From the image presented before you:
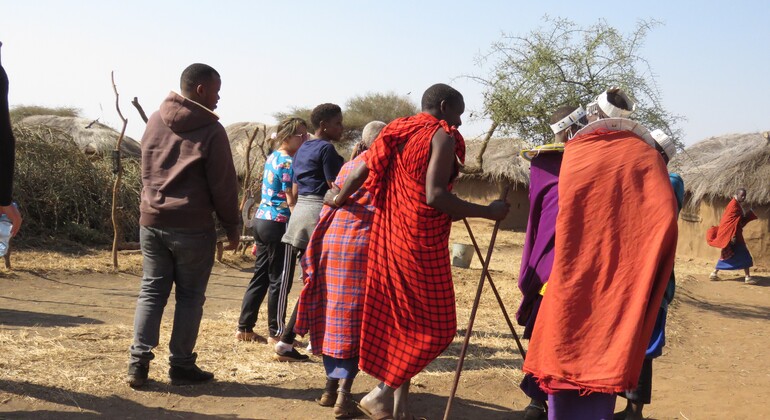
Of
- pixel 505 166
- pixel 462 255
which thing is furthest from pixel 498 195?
pixel 462 255

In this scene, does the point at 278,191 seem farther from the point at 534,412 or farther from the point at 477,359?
the point at 534,412

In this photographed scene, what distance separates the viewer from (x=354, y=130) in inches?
1249

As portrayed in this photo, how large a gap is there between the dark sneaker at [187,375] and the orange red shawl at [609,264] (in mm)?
2360

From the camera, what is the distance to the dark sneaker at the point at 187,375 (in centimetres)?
460

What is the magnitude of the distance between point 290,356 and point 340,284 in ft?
4.68


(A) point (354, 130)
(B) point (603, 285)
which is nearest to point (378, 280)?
(B) point (603, 285)

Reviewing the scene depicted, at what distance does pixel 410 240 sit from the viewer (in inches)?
149

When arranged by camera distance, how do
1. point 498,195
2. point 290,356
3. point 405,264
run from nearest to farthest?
point 405,264
point 290,356
point 498,195

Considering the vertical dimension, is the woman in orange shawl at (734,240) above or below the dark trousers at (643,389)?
above

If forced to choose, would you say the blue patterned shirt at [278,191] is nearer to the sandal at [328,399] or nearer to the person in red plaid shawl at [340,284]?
the person in red plaid shawl at [340,284]

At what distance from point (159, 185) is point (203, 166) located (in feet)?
0.93

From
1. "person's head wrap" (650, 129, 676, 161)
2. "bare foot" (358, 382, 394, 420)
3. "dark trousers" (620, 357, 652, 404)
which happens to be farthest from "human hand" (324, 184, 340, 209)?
"dark trousers" (620, 357, 652, 404)

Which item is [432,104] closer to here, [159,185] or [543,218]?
[543,218]

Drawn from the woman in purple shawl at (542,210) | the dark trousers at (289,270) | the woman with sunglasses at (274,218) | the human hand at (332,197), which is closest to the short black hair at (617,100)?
the woman in purple shawl at (542,210)
